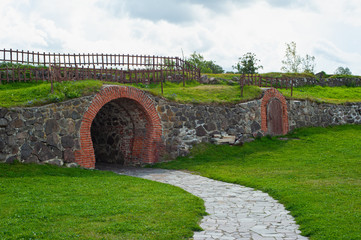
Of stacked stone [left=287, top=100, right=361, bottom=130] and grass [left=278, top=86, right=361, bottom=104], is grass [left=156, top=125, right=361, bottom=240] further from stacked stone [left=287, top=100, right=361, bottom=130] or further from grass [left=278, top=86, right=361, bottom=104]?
grass [left=278, top=86, right=361, bottom=104]

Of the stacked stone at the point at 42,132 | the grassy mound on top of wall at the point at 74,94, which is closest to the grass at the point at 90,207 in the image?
the stacked stone at the point at 42,132

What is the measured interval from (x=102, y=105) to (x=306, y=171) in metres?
7.33

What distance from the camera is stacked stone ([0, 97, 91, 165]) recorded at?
1125 centimetres

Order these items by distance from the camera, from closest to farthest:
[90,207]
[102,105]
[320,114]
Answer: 1. [90,207]
2. [102,105]
3. [320,114]

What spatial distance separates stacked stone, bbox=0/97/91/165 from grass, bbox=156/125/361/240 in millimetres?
3897

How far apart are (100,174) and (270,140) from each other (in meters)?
9.06

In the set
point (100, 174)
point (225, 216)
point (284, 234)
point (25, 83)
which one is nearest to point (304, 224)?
point (284, 234)

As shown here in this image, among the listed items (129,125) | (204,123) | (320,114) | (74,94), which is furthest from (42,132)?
(320,114)

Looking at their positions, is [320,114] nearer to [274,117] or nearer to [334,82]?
[274,117]

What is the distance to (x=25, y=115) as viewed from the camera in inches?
458

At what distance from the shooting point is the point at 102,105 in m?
13.3

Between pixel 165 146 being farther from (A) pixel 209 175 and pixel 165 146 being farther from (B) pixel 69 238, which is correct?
(B) pixel 69 238

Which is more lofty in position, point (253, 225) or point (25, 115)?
point (25, 115)

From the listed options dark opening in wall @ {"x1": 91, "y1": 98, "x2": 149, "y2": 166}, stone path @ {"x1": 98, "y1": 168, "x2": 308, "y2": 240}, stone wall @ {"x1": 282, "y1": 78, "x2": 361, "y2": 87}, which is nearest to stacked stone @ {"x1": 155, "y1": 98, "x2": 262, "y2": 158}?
dark opening in wall @ {"x1": 91, "y1": 98, "x2": 149, "y2": 166}
